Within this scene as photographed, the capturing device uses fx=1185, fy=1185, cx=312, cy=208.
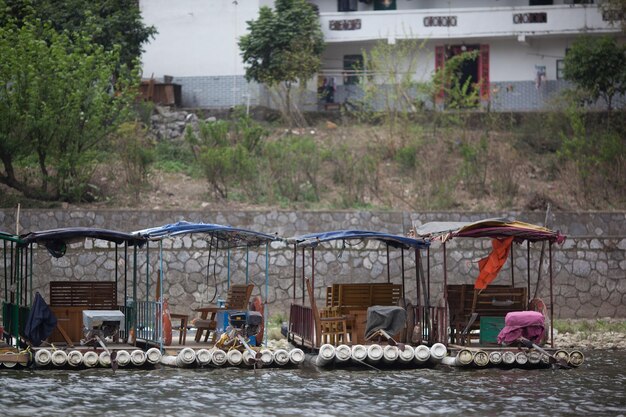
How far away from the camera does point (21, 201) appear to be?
31312 mm

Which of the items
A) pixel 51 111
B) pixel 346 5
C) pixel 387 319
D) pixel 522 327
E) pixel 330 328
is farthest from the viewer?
pixel 346 5

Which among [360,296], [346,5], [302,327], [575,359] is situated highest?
[346,5]

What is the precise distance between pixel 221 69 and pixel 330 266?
49.1 feet

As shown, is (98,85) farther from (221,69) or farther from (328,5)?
(328,5)

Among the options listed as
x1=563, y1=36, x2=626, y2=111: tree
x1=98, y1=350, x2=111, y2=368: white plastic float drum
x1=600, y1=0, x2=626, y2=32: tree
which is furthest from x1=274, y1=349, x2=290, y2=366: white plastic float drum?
x1=600, y1=0, x2=626, y2=32: tree

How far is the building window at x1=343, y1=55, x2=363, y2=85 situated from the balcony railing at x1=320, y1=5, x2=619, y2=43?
1.11 m

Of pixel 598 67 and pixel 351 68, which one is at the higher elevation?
pixel 351 68

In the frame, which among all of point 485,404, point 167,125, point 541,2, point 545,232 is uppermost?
point 541,2

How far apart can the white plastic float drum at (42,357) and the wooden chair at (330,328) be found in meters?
4.76

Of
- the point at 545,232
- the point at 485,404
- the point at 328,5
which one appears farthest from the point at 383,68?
the point at 485,404

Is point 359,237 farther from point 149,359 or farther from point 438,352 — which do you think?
point 149,359

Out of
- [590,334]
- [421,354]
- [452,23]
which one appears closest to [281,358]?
[421,354]

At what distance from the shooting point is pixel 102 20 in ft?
128

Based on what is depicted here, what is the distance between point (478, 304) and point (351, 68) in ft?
76.6
